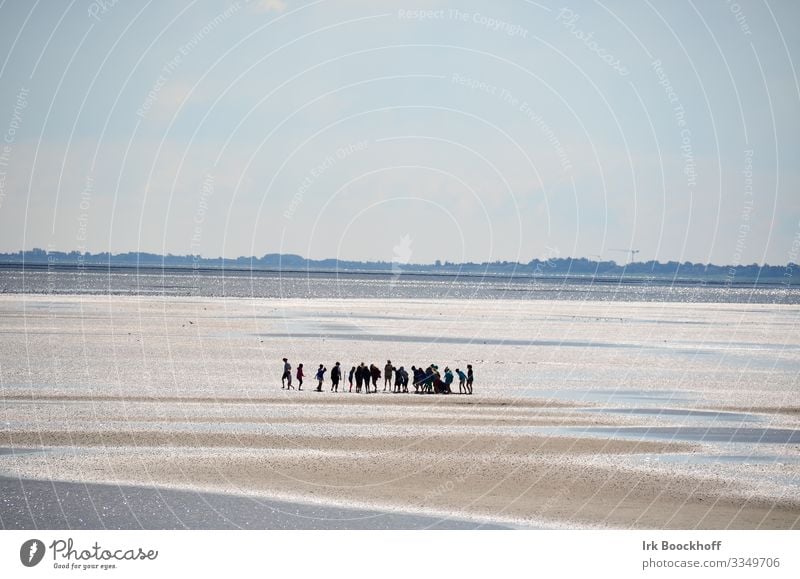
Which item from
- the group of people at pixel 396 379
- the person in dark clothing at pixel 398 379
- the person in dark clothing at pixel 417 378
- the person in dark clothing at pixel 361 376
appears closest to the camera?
the person in dark clothing at pixel 361 376

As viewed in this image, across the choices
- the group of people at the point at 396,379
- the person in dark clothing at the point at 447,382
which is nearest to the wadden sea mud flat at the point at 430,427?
the group of people at the point at 396,379

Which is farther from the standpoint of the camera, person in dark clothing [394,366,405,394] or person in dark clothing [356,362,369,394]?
person in dark clothing [394,366,405,394]

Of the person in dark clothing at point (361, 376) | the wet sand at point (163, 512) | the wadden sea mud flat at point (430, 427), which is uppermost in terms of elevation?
the person in dark clothing at point (361, 376)

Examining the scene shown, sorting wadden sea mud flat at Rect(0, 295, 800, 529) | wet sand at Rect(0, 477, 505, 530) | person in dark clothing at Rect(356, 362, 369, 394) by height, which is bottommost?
wet sand at Rect(0, 477, 505, 530)

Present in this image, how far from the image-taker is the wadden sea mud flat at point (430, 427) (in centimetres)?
2486

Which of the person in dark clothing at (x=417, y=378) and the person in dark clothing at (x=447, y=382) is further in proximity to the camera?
the person in dark clothing at (x=417, y=378)

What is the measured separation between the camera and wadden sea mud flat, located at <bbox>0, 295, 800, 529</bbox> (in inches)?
979

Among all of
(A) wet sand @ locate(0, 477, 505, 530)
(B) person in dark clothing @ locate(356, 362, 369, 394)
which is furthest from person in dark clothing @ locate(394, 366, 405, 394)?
(A) wet sand @ locate(0, 477, 505, 530)

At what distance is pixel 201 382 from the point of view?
154ft

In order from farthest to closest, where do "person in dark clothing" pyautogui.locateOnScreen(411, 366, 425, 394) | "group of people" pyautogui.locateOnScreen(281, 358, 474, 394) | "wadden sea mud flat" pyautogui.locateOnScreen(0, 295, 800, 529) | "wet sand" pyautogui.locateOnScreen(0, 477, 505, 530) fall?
"person in dark clothing" pyautogui.locateOnScreen(411, 366, 425, 394)
"group of people" pyautogui.locateOnScreen(281, 358, 474, 394)
"wadden sea mud flat" pyautogui.locateOnScreen(0, 295, 800, 529)
"wet sand" pyautogui.locateOnScreen(0, 477, 505, 530)

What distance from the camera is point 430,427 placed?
1399 inches

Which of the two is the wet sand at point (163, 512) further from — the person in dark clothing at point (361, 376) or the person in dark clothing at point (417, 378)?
the person in dark clothing at point (417, 378)

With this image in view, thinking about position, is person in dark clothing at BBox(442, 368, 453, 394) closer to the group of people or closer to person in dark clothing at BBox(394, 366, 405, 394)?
the group of people
